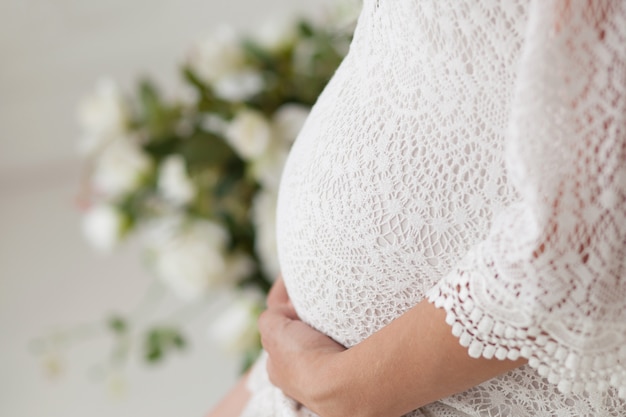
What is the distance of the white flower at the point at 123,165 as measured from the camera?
4.92ft

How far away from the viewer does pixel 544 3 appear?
49cm

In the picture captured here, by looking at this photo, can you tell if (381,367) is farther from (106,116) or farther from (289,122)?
(106,116)

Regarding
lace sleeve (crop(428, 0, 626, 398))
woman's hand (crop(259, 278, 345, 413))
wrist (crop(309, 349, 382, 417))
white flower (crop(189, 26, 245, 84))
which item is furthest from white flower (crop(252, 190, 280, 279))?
lace sleeve (crop(428, 0, 626, 398))

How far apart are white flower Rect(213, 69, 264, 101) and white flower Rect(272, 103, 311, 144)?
0.21 feet

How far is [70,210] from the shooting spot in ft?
9.10

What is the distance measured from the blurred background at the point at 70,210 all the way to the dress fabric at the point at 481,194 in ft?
4.73

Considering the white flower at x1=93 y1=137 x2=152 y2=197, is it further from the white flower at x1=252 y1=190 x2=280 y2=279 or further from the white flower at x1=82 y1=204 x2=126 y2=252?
the white flower at x1=252 y1=190 x2=280 y2=279

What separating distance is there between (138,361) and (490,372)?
179cm

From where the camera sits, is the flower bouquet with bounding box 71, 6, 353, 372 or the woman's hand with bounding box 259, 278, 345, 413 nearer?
the woman's hand with bounding box 259, 278, 345, 413

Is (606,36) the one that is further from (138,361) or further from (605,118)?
(138,361)

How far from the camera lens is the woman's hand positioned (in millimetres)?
671

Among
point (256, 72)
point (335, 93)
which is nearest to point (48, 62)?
point (256, 72)

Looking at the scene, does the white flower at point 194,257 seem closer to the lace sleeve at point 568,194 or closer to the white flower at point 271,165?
the white flower at point 271,165

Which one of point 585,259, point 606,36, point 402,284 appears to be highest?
point 606,36
